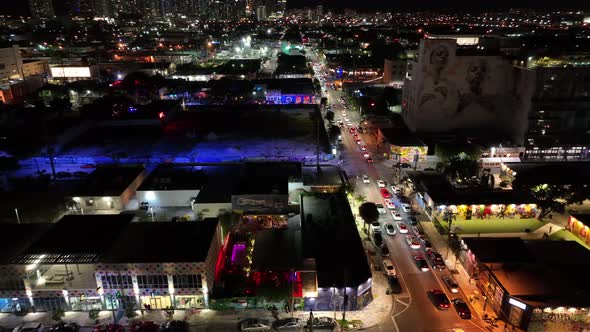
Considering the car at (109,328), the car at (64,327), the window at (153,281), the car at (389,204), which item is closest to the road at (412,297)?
the car at (389,204)

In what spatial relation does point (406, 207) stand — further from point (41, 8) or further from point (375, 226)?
point (41, 8)

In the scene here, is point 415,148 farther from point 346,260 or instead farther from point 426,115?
point 346,260

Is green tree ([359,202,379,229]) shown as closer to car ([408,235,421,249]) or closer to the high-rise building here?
car ([408,235,421,249])

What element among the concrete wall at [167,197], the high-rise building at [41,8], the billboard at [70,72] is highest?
the high-rise building at [41,8]

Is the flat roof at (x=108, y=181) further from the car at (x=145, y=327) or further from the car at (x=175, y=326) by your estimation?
the car at (x=175, y=326)

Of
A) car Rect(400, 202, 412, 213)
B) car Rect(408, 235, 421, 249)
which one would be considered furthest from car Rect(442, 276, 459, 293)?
car Rect(400, 202, 412, 213)

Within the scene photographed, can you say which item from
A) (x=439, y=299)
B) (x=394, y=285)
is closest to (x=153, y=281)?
(x=394, y=285)
